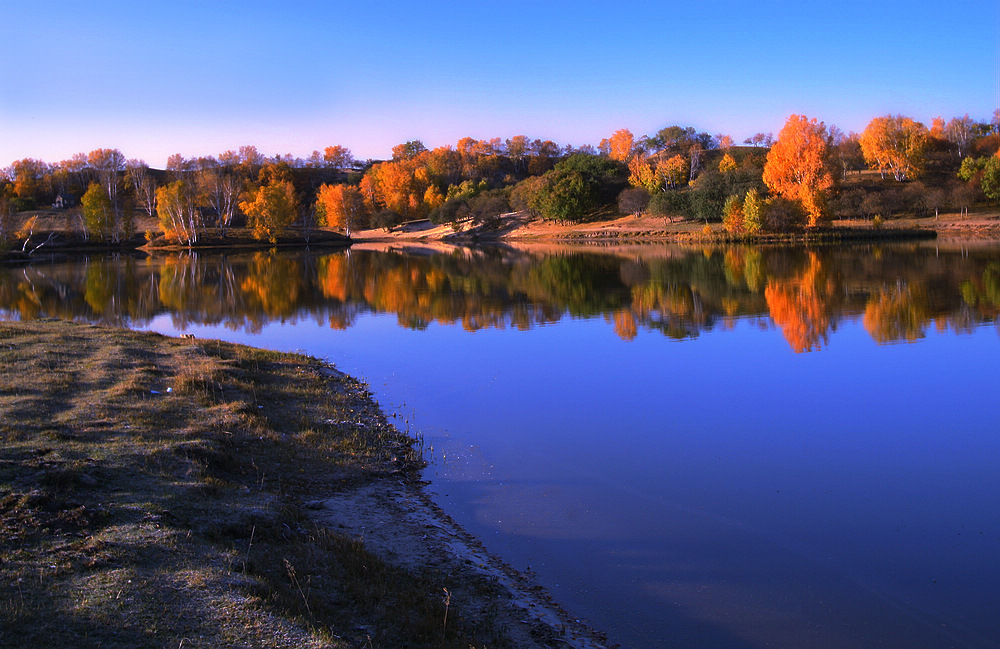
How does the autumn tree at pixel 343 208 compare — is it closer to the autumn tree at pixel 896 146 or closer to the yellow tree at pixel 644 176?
the yellow tree at pixel 644 176

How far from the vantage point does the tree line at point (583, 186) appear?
68250 millimetres

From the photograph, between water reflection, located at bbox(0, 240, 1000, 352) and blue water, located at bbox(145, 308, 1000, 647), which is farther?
water reflection, located at bbox(0, 240, 1000, 352)

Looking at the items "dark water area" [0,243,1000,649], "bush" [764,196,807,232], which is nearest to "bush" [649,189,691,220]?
"bush" [764,196,807,232]

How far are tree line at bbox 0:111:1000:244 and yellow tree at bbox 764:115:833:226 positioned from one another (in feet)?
0.41

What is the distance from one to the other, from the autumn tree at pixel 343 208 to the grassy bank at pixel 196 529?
92142 mm

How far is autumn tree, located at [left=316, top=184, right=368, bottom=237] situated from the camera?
102m

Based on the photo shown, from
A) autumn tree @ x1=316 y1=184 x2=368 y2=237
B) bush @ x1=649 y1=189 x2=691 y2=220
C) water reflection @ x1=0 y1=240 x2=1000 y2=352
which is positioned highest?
autumn tree @ x1=316 y1=184 x2=368 y2=237

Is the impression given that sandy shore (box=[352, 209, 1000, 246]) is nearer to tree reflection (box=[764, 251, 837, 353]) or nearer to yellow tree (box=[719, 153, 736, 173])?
yellow tree (box=[719, 153, 736, 173])

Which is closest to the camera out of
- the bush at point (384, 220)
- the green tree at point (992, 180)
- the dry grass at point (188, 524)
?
the dry grass at point (188, 524)

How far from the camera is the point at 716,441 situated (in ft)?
36.8

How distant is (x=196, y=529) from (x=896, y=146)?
9636cm

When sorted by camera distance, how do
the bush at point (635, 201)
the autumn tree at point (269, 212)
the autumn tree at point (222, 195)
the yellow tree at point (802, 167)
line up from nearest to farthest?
the yellow tree at point (802, 167), the bush at point (635, 201), the autumn tree at point (269, 212), the autumn tree at point (222, 195)

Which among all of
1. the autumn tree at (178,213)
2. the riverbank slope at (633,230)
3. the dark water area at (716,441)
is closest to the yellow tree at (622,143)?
the riverbank slope at (633,230)

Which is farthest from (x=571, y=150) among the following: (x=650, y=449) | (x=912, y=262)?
(x=650, y=449)
